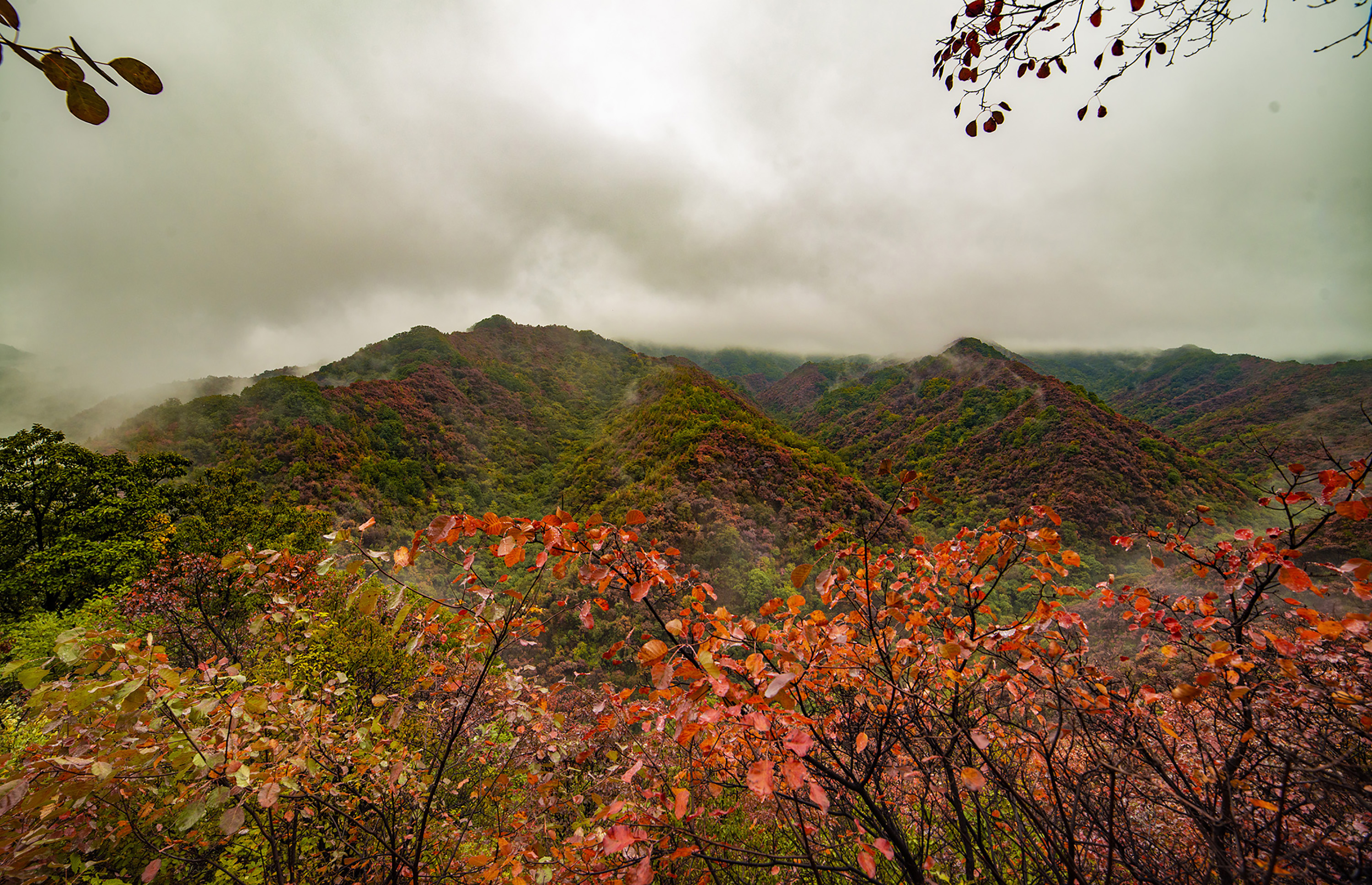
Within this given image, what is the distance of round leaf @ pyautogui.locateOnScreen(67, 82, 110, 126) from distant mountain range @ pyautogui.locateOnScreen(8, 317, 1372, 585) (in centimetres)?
1576

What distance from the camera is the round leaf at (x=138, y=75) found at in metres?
1.25

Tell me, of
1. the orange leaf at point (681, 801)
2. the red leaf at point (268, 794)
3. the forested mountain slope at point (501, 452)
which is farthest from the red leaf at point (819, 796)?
the forested mountain slope at point (501, 452)

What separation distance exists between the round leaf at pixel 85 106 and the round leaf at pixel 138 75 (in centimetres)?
15

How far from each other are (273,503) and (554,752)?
27525mm

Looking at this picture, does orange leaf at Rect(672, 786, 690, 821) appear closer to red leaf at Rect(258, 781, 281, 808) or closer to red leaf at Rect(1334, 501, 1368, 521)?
red leaf at Rect(258, 781, 281, 808)

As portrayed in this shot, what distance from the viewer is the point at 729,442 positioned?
33.7 meters

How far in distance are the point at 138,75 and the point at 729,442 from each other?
1292 inches

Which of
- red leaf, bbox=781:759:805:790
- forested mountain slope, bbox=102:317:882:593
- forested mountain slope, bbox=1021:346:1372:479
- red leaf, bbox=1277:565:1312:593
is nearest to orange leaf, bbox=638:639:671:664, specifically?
red leaf, bbox=781:759:805:790

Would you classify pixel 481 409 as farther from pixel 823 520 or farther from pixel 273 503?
pixel 823 520

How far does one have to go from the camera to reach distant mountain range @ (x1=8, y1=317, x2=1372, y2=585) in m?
28.7

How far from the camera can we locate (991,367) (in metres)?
55.6

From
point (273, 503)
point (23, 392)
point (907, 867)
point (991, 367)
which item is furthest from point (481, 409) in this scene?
point (991, 367)

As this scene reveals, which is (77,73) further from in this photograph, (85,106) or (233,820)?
(233,820)

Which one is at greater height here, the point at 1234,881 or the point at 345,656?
Result: the point at 1234,881
